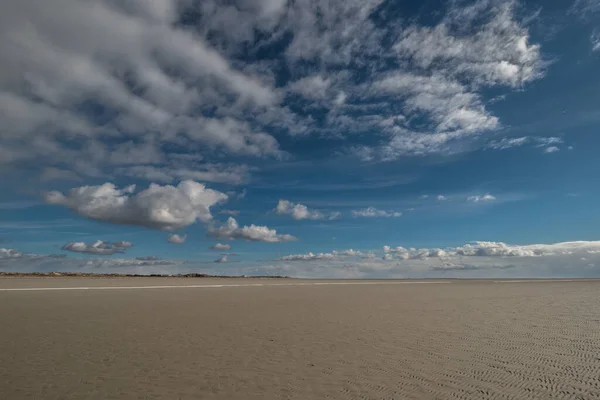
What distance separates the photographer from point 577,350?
9.31 m

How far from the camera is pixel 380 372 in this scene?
7340mm

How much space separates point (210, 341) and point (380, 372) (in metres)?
5.24

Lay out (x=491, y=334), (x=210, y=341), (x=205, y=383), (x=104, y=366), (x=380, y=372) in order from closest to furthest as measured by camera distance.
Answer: (x=205, y=383)
(x=380, y=372)
(x=104, y=366)
(x=210, y=341)
(x=491, y=334)

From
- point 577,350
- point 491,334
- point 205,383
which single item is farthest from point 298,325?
point 577,350

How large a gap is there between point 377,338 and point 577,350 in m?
4.86

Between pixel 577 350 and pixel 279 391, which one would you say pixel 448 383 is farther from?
pixel 577 350

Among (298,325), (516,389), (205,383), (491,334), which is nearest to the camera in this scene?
(516,389)

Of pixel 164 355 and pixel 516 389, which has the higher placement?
pixel 164 355

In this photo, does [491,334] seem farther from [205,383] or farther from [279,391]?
[205,383]

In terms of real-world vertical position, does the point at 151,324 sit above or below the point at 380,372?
above

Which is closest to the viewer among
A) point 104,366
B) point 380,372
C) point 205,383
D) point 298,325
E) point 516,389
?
point 516,389

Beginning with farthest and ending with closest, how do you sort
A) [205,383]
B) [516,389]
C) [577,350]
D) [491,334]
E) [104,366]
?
[491,334], [577,350], [104,366], [205,383], [516,389]

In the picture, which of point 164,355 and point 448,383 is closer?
point 448,383

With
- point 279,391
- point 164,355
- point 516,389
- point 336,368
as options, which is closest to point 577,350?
point 516,389
